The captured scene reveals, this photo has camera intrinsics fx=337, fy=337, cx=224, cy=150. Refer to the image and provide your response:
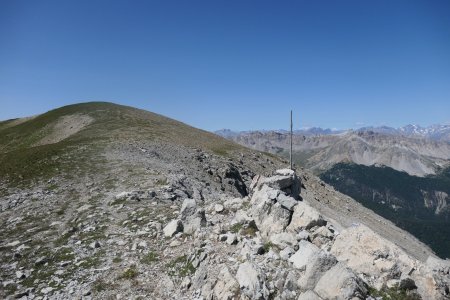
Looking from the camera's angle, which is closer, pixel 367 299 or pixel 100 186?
pixel 367 299

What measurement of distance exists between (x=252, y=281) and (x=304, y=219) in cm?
509

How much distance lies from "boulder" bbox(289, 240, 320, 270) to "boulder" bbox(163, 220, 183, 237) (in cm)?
903

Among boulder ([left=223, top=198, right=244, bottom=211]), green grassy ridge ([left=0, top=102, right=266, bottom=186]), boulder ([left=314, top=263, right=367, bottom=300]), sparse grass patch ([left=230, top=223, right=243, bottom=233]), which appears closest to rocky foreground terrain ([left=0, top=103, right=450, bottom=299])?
boulder ([left=314, top=263, right=367, bottom=300])

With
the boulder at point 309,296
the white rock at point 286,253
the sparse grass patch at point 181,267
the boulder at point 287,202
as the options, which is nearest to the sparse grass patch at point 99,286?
the sparse grass patch at point 181,267

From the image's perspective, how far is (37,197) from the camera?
32.5 metres

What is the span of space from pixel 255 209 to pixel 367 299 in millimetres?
8804

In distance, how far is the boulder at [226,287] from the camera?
1416 cm

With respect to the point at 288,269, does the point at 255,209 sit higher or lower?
higher

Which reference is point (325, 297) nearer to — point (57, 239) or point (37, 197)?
point (57, 239)

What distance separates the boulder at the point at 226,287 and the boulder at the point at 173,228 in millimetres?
7191

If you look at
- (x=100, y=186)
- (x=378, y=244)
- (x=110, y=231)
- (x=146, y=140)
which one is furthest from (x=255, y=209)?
(x=146, y=140)

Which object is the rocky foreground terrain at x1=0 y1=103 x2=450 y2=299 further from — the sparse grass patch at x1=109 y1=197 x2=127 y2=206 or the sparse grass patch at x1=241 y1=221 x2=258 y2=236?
the sparse grass patch at x1=109 y1=197 x2=127 y2=206

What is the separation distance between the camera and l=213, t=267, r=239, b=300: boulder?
14.2 meters

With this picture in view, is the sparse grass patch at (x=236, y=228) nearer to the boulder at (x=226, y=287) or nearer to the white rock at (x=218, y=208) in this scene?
the white rock at (x=218, y=208)
